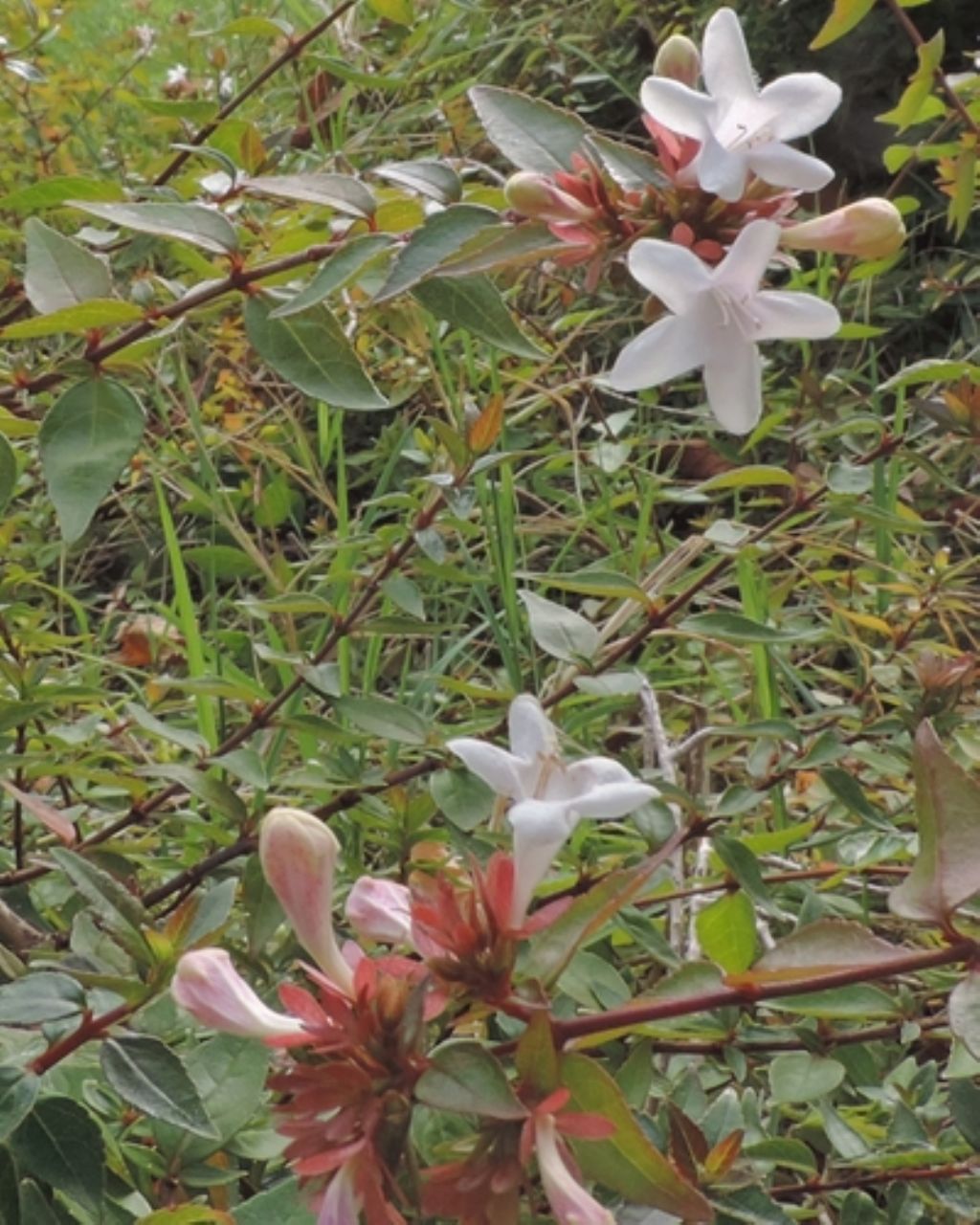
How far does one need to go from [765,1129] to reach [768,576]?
75 cm

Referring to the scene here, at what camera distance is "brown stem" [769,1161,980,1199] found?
61 cm

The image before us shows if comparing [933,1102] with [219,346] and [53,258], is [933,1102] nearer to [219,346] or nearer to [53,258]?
[53,258]

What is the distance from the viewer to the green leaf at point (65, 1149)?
1.54ft

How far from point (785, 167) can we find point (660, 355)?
76 mm

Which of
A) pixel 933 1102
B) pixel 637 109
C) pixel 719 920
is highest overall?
pixel 719 920

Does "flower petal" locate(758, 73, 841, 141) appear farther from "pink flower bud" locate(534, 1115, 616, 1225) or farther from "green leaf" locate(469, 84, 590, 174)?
"pink flower bud" locate(534, 1115, 616, 1225)

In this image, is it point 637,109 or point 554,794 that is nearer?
point 554,794

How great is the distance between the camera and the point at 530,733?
46cm

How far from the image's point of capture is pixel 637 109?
2697 mm

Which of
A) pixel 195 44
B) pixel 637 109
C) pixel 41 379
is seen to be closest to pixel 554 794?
pixel 41 379

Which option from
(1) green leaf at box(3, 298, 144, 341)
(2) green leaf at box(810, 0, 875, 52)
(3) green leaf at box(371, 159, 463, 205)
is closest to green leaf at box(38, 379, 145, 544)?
(1) green leaf at box(3, 298, 144, 341)

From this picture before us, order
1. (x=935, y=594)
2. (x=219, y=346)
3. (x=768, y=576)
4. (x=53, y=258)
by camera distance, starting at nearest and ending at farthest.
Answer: (x=53, y=258)
(x=935, y=594)
(x=768, y=576)
(x=219, y=346)

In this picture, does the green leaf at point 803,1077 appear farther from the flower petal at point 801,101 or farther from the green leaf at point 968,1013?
the flower petal at point 801,101

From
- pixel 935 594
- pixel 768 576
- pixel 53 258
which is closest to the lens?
pixel 53 258
